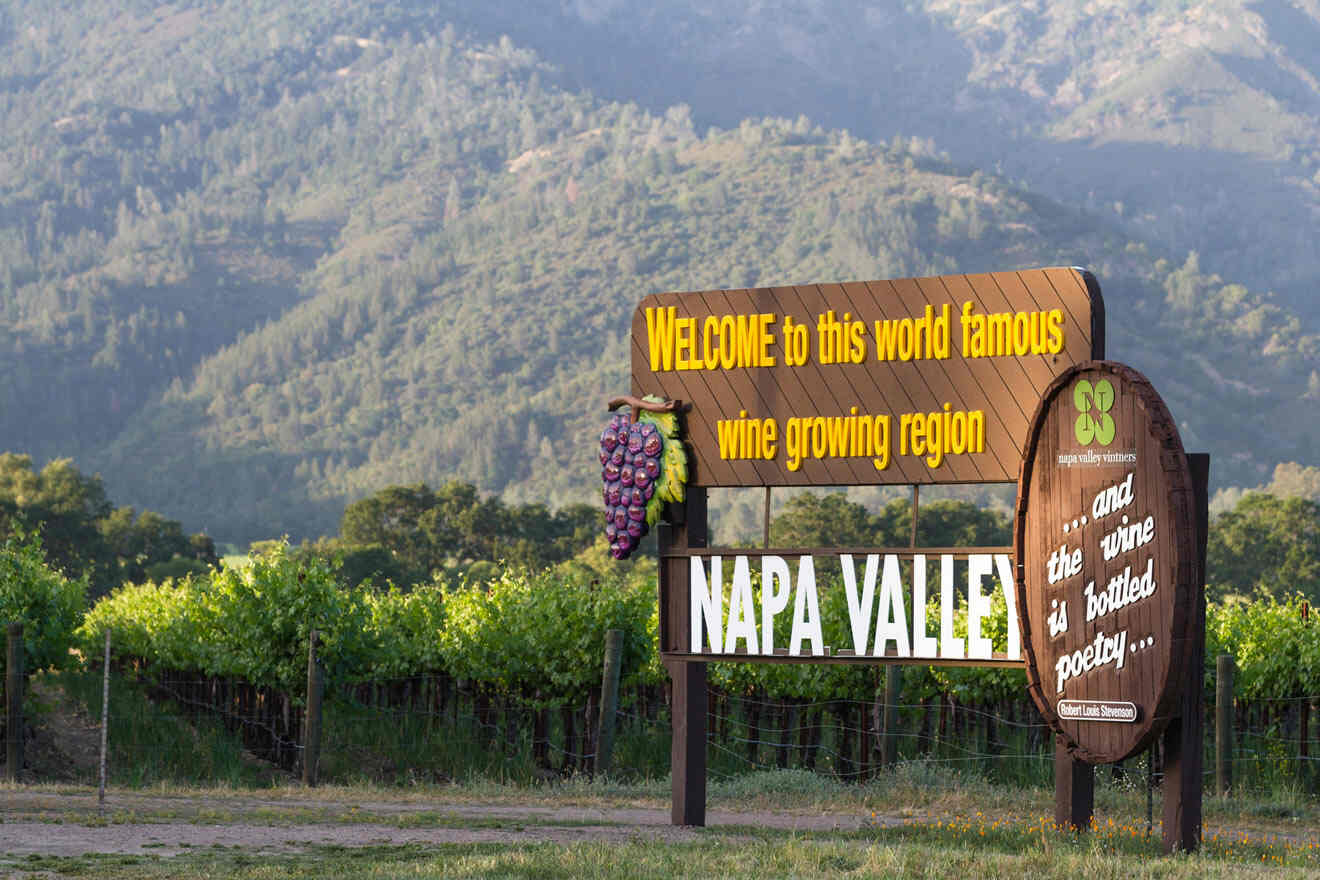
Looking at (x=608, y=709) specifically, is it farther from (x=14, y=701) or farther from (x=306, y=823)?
(x=14, y=701)

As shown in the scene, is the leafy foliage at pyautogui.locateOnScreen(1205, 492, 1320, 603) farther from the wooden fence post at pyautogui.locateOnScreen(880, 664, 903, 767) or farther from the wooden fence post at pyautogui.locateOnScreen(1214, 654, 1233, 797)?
the wooden fence post at pyautogui.locateOnScreen(1214, 654, 1233, 797)

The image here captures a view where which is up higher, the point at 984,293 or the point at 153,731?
the point at 984,293

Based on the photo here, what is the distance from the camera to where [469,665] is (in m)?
25.9

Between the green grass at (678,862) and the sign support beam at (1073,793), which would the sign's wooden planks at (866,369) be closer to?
the sign support beam at (1073,793)

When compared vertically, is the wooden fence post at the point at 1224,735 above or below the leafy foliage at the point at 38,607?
below

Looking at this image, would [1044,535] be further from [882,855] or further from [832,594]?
[832,594]

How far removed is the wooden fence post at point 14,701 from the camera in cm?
2070

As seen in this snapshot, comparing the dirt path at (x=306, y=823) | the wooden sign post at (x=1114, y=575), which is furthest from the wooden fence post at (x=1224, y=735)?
the wooden sign post at (x=1114, y=575)

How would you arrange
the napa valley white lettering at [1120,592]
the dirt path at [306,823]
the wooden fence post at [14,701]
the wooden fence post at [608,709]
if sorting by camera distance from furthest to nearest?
1. the wooden fence post at [608,709]
2. the wooden fence post at [14,701]
3. the dirt path at [306,823]
4. the napa valley white lettering at [1120,592]

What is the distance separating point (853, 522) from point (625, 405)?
66.0 m

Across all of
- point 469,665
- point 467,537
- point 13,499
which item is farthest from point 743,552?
point 467,537

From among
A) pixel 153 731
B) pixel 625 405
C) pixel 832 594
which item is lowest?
pixel 153 731

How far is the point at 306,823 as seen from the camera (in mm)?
16250

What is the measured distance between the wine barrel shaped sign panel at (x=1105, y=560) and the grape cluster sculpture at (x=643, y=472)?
3512mm
